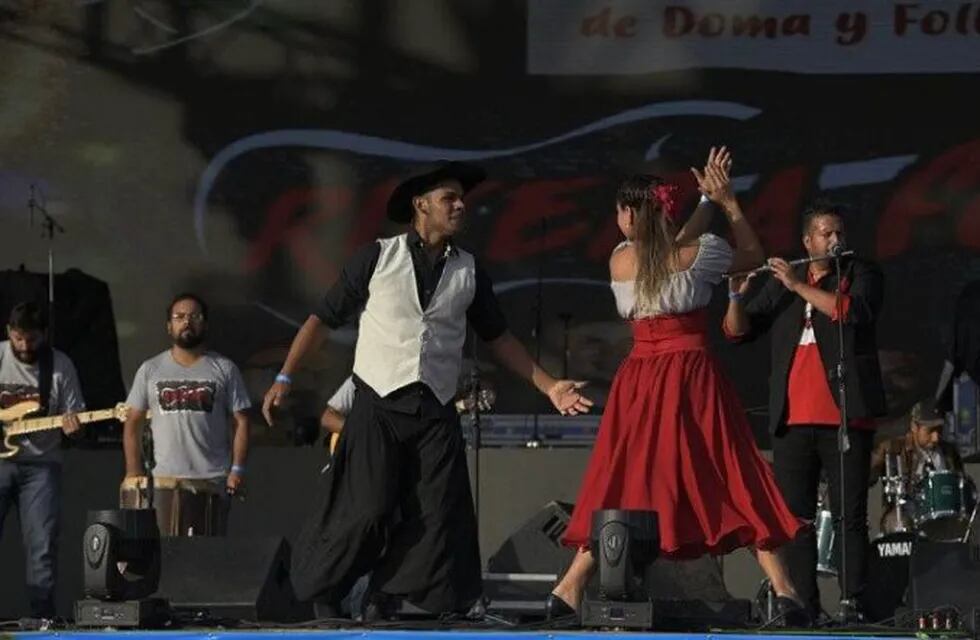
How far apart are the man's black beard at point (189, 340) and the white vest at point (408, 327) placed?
2.62 metres

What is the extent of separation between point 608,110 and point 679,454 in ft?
17.7

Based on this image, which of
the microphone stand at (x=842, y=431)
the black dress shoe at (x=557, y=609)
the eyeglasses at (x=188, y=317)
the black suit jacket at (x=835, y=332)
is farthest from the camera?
the eyeglasses at (x=188, y=317)

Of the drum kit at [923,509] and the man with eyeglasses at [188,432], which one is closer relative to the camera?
the man with eyeglasses at [188,432]

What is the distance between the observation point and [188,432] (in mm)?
11844

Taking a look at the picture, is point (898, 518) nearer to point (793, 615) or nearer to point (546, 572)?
point (546, 572)

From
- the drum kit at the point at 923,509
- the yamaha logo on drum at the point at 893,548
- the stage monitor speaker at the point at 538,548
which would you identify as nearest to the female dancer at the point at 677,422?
the yamaha logo on drum at the point at 893,548

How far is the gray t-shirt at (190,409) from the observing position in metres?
11.8

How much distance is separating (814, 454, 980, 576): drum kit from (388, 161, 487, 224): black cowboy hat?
3178 mm

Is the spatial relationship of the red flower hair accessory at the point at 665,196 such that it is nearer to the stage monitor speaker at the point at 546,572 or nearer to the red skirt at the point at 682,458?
the red skirt at the point at 682,458

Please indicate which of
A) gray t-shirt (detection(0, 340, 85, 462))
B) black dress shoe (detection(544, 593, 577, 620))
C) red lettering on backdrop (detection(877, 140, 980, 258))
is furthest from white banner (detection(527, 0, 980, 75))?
black dress shoe (detection(544, 593, 577, 620))

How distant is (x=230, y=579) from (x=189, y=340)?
249cm

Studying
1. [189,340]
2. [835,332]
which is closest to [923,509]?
[835,332]

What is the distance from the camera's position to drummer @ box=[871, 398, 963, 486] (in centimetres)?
1250

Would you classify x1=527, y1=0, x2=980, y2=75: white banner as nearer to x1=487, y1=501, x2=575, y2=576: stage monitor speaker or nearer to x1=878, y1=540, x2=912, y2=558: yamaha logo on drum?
x1=487, y1=501, x2=575, y2=576: stage monitor speaker
